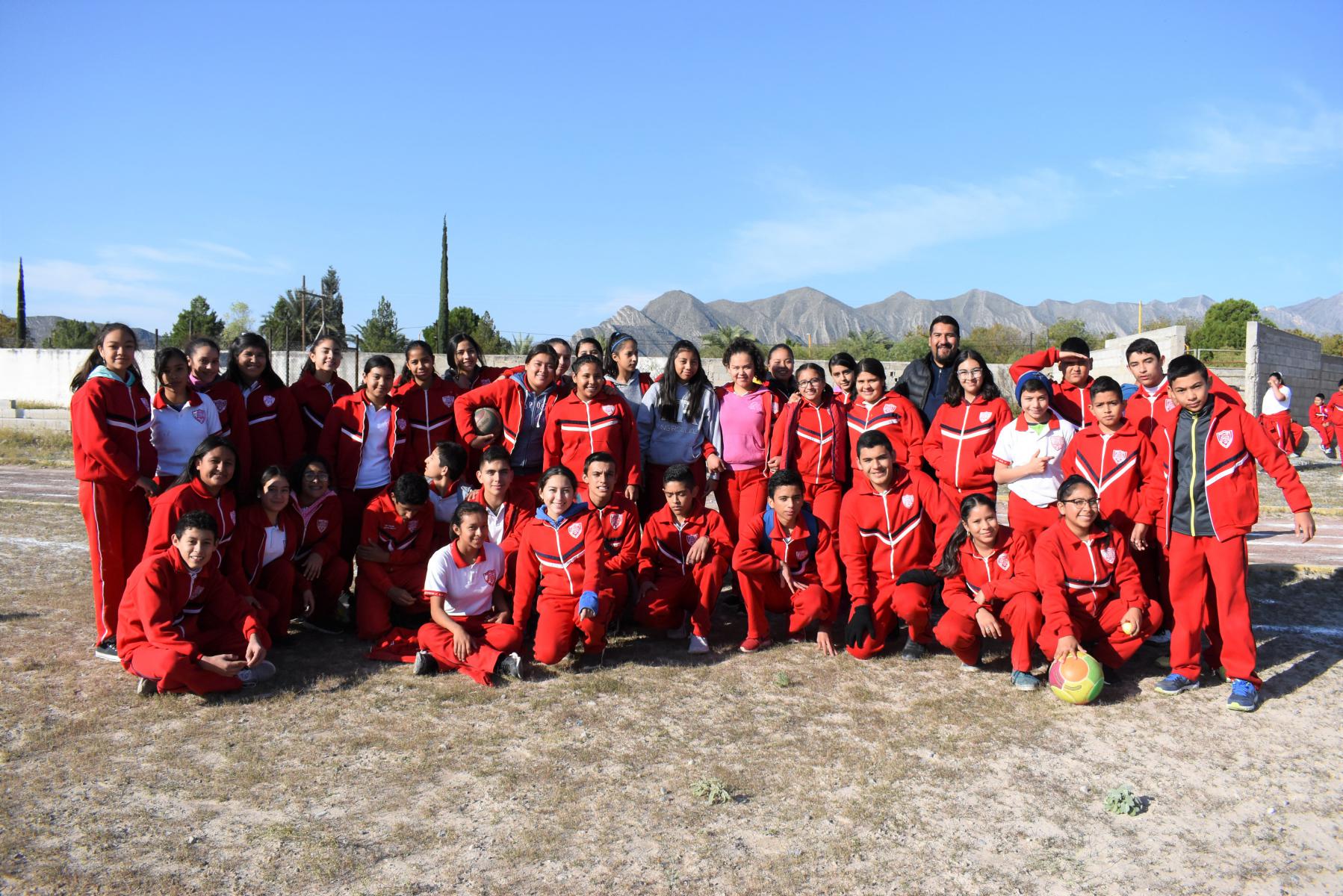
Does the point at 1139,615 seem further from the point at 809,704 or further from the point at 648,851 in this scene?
the point at 648,851

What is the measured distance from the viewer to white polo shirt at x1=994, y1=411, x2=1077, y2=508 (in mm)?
5340

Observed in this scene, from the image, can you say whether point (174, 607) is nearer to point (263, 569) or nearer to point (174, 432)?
point (263, 569)

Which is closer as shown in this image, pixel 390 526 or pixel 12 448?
pixel 390 526

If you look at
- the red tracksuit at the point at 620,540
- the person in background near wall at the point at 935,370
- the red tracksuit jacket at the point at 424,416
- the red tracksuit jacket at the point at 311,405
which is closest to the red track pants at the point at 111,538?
the red tracksuit jacket at the point at 311,405

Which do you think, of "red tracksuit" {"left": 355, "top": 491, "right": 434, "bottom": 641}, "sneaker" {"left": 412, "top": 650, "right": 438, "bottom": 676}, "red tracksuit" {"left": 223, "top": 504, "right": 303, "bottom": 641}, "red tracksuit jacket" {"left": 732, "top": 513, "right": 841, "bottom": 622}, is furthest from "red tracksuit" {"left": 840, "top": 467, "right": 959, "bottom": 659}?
"red tracksuit" {"left": 223, "top": 504, "right": 303, "bottom": 641}

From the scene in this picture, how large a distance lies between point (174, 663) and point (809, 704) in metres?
3.24

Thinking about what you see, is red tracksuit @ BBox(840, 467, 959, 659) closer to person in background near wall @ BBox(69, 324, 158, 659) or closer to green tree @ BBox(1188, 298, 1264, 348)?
person in background near wall @ BBox(69, 324, 158, 659)

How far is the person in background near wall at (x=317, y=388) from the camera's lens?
606 cm

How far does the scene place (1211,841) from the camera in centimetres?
319

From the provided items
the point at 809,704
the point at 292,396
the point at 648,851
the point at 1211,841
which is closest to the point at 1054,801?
the point at 1211,841

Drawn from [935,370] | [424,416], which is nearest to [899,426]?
[935,370]

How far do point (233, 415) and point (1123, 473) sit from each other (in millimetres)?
5603

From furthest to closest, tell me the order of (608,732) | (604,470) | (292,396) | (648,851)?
(292,396), (604,470), (608,732), (648,851)

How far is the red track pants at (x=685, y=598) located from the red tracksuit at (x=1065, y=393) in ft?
7.88
